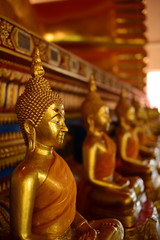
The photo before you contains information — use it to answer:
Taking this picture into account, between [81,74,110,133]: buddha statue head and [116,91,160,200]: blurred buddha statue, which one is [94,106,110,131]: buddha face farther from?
[116,91,160,200]: blurred buddha statue

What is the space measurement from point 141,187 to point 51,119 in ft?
3.02

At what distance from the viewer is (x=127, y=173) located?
6.71 ft

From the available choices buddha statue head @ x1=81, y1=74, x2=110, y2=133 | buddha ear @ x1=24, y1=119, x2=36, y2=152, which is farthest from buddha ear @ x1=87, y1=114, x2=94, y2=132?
buddha ear @ x1=24, y1=119, x2=36, y2=152

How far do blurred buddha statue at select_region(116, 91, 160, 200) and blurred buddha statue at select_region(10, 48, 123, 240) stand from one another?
997 millimetres

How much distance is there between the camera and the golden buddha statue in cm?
142

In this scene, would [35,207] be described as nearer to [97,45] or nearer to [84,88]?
[84,88]

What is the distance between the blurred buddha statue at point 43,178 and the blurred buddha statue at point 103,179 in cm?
39

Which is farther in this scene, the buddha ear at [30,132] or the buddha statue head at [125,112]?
the buddha statue head at [125,112]

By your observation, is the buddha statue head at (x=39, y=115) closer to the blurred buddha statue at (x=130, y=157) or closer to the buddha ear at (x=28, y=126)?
the buddha ear at (x=28, y=126)

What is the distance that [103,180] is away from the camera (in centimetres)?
155

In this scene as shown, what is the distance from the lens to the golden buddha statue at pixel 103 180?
1415 mm

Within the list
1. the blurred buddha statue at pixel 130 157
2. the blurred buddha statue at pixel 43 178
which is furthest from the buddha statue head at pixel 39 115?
the blurred buddha statue at pixel 130 157

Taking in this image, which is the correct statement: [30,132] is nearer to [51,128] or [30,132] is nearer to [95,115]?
[51,128]

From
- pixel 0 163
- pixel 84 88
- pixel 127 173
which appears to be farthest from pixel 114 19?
pixel 0 163
